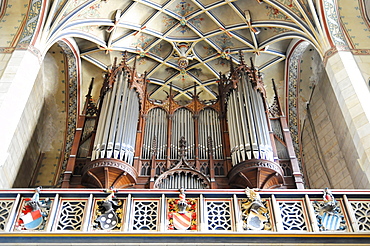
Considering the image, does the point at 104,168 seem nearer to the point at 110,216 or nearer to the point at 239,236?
the point at 110,216

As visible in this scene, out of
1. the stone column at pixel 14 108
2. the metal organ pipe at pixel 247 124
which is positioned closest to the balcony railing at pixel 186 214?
the stone column at pixel 14 108

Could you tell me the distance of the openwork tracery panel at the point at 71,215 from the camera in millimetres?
7930

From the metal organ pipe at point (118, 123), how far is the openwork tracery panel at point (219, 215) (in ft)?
11.5

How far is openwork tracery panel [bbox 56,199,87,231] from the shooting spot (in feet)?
26.0

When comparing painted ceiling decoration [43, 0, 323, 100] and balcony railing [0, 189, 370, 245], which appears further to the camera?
painted ceiling decoration [43, 0, 323, 100]

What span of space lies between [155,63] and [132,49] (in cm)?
102

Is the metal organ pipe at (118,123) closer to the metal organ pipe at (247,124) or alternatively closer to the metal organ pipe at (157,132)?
the metal organ pipe at (157,132)

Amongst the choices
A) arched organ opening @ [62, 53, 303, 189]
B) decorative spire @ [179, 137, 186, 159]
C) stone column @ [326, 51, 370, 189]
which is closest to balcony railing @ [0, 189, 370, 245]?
stone column @ [326, 51, 370, 189]

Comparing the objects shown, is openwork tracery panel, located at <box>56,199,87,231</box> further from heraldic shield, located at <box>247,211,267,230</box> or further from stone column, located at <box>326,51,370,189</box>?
stone column, located at <box>326,51,370,189</box>

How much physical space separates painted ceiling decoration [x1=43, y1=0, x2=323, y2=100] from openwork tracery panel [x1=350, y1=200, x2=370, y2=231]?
19.1ft

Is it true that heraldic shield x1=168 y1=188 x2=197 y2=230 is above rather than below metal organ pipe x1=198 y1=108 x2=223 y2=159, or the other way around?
below

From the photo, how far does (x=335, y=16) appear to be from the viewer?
39.0ft

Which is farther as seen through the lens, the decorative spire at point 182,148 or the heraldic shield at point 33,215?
the decorative spire at point 182,148

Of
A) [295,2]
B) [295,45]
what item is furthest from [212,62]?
[295,2]
